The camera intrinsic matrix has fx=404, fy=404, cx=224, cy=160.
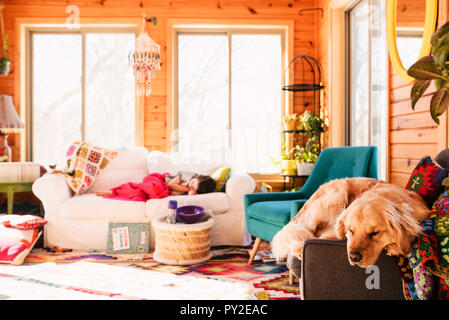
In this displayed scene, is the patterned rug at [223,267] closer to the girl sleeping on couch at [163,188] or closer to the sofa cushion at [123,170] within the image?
the girl sleeping on couch at [163,188]

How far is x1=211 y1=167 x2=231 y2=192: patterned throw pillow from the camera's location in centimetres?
346

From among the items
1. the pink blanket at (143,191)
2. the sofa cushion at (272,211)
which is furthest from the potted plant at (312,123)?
the pink blanket at (143,191)

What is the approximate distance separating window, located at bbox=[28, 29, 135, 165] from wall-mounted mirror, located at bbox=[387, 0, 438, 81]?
9.43 feet

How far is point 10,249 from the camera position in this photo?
9.23 feet

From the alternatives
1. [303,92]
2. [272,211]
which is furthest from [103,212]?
[303,92]

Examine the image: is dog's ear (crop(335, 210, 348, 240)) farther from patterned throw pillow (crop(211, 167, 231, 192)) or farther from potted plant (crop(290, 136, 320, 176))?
potted plant (crop(290, 136, 320, 176))

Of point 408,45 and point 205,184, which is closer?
point 408,45

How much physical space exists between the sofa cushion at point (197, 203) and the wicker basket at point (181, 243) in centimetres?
28

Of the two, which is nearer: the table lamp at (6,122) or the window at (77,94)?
the table lamp at (6,122)

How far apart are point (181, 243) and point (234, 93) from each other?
2235 mm

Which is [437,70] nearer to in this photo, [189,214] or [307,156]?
[189,214]

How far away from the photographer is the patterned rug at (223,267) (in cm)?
233

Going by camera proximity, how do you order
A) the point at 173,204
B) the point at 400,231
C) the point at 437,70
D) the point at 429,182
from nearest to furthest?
1. the point at 400,231
2. the point at 437,70
3. the point at 429,182
4. the point at 173,204

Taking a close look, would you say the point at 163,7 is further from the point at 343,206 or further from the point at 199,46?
the point at 343,206
